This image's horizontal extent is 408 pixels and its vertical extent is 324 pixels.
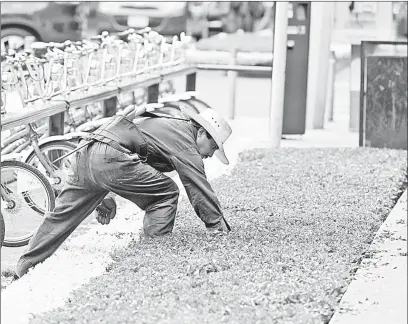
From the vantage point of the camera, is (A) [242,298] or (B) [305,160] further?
(B) [305,160]

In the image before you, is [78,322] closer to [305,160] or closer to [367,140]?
[305,160]

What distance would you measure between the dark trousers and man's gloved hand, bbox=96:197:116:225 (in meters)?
0.24

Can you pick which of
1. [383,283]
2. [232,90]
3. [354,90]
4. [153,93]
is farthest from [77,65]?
[232,90]

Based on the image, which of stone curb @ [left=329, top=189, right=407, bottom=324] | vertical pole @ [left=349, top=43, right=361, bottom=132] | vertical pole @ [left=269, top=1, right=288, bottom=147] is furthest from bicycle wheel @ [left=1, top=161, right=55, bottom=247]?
vertical pole @ [left=349, top=43, right=361, bottom=132]

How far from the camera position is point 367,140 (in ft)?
48.6

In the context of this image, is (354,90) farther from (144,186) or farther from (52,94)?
(144,186)

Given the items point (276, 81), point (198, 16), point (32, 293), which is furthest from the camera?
point (198, 16)

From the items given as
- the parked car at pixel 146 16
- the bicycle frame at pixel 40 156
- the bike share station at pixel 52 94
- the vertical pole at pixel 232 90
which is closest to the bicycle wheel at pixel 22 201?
the bike share station at pixel 52 94

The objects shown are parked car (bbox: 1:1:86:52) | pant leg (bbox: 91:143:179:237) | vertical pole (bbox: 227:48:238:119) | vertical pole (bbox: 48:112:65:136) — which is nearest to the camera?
pant leg (bbox: 91:143:179:237)

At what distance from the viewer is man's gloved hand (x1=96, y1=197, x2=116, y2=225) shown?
8.72m

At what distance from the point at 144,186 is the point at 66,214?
55 cm

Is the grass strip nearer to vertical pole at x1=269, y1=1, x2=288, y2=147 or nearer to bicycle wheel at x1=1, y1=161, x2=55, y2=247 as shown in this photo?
bicycle wheel at x1=1, y1=161, x2=55, y2=247

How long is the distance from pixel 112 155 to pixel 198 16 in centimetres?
2444

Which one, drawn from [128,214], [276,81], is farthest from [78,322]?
[276,81]
